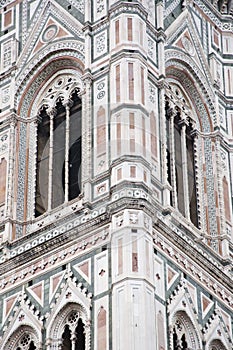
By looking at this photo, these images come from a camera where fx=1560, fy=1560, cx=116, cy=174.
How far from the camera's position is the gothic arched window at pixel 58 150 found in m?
28.9

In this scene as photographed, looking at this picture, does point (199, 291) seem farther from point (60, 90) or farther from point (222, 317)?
point (60, 90)

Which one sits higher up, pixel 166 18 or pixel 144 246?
pixel 166 18

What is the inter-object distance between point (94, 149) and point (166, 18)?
4.33 meters

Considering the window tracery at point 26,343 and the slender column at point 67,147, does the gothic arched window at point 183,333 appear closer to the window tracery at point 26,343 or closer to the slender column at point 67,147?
the window tracery at point 26,343

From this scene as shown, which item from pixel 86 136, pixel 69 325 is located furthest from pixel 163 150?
pixel 69 325

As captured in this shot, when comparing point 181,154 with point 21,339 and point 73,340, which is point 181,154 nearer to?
point 21,339

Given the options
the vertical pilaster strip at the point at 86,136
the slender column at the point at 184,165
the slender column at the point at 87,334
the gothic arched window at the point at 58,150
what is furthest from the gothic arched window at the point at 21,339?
the slender column at the point at 184,165

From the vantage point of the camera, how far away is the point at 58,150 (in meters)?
29.6

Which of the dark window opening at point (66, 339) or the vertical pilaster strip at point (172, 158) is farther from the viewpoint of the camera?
the vertical pilaster strip at point (172, 158)

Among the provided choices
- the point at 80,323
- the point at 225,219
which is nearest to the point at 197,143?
the point at 225,219

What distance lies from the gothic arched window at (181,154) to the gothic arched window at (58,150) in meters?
1.76

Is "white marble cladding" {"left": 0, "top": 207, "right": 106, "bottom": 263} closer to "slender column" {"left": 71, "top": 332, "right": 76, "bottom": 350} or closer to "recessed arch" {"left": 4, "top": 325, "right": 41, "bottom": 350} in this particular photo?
"recessed arch" {"left": 4, "top": 325, "right": 41, "bottom": 350}

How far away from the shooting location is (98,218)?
27.0m

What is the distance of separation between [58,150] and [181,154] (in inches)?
94.9
